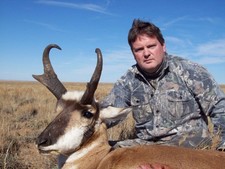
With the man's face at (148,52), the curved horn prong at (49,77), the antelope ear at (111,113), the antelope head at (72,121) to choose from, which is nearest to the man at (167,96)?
the man's face at (148,52)

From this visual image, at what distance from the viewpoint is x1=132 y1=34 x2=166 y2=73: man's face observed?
20.6ft

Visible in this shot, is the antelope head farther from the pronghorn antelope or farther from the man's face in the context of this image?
the man's face

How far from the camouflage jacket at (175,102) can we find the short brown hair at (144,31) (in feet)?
1.52

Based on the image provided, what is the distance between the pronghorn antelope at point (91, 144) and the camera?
419 cm

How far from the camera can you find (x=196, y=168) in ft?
13.1

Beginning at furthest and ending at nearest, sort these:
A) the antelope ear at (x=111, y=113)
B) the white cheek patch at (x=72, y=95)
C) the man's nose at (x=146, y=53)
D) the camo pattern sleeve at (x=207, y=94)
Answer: the man's nose at (x=146, y=53) < the camo pattern sleeve at (x=207, y=94) < the antelope ear at (x=111, y=113) < the white cheek patch at (x=72, y=95)

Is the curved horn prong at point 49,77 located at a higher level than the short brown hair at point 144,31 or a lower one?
lower

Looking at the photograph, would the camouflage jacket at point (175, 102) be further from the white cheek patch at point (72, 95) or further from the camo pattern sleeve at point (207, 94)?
the white cheek patch at point (72, 95)

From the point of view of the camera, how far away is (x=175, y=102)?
20.7 ft

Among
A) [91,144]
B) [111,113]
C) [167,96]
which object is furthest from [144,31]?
[91,144]

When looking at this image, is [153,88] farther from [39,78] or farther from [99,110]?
[39,78]

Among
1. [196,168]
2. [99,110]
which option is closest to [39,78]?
[99,110]

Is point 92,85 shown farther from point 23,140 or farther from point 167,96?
point 23,140

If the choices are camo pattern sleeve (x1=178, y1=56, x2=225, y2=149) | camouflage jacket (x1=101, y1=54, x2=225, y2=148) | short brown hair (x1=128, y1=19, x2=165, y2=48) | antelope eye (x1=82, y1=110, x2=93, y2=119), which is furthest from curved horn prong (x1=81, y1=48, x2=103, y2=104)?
camo pattern sleeve (x1=178, y1=56, x2=225, y2=149)
